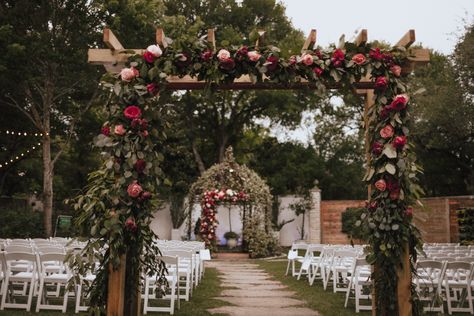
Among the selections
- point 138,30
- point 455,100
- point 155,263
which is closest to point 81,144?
point 138,30

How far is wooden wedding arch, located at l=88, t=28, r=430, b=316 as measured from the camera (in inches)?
180

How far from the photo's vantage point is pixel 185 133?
2438 cm

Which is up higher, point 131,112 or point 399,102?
point 399,102

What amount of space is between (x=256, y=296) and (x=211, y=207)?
337 inches

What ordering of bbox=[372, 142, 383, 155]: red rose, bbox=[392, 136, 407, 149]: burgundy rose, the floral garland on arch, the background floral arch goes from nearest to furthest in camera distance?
bbox=[392, 136, 407, 149]: burgundy rose < bbox=[372, 142, 383, 155]: red rose < the floral garland on arch < the background floral arch

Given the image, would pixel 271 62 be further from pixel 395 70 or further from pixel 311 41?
pixel 395 70

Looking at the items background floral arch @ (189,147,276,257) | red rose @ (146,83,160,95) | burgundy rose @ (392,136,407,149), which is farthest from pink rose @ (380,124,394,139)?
background floral arch @ (189,147,276,257)

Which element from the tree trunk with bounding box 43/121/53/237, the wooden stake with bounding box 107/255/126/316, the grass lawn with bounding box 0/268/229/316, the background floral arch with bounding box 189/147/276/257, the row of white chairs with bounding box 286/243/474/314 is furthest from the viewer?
the background floral arch with bounding box 189/147/276/257

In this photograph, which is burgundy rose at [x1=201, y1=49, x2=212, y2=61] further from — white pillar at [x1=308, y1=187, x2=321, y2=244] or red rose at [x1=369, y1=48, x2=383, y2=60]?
white pillar at [x1=308, y1=187, x2=321, y2=244]

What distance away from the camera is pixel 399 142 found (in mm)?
4758

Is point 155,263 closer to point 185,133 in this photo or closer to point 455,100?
point 455,100

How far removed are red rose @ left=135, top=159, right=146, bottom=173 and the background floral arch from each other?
1239 cm

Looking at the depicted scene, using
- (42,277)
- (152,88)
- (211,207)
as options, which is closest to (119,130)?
(152,88)

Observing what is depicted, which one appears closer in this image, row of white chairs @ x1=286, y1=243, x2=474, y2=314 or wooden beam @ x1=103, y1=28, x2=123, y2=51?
wooden beam @ x1=103, y1=28, x2=123, y2=51
